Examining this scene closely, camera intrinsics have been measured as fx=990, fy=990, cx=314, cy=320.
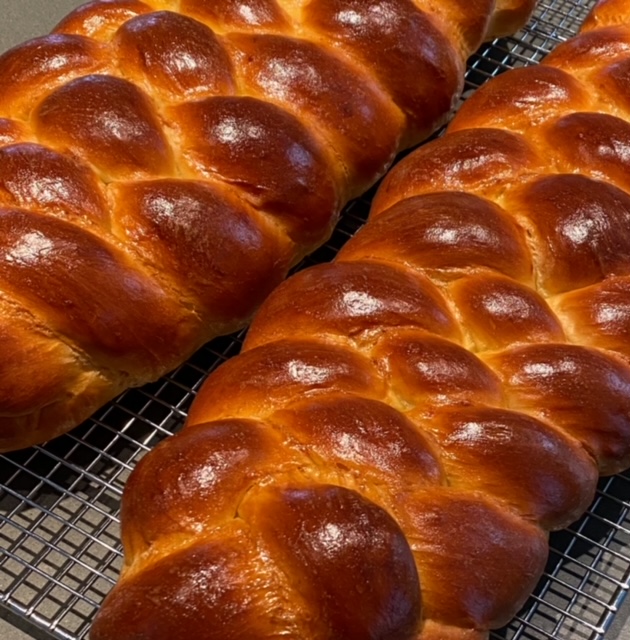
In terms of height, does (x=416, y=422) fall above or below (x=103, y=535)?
above

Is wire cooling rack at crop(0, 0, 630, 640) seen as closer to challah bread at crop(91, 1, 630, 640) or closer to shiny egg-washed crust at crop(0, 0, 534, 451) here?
shiny egg-washed crust at crop(0, 0, 534, 451)

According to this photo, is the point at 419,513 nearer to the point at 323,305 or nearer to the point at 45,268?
the point at 323,305

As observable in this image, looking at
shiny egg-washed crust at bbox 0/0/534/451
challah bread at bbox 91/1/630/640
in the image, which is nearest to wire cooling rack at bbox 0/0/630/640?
shiny egg-washed crust at bbox 0/0/534/451

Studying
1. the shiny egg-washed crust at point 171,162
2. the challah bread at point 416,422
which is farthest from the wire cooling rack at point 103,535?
the challah bread at point 416,422

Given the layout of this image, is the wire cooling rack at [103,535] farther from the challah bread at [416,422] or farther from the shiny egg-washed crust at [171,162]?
the challah bread at [416,422]

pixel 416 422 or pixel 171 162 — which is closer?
pixel 416 422

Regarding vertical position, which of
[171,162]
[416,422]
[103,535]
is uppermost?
[171,162]

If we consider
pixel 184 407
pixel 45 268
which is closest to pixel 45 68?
pixel 45 268

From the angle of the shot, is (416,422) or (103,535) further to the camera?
(103,535)
